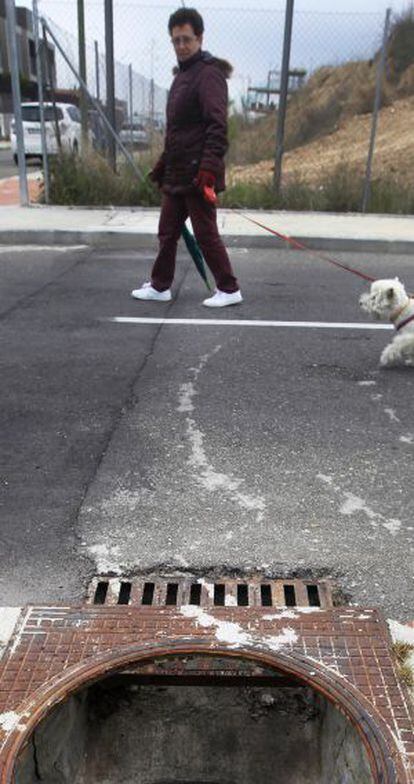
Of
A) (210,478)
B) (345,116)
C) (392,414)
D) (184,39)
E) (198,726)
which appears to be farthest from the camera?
(345,116)

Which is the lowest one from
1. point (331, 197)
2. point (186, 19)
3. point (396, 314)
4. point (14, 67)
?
point (396, 314)

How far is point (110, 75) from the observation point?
35.0 feet

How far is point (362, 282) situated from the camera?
6812 millimetres

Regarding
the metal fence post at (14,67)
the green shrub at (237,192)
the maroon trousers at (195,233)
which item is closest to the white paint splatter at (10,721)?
the maroon trousers at (195,233)

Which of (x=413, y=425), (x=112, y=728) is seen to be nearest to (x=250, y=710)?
(x=112, y=728)

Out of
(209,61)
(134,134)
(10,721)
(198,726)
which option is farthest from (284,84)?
(10,721)

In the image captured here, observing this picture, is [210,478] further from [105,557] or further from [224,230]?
[224,230]

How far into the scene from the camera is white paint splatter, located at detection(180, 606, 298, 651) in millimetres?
1995

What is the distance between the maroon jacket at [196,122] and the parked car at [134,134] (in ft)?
20.9

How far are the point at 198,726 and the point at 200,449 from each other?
4.60ft

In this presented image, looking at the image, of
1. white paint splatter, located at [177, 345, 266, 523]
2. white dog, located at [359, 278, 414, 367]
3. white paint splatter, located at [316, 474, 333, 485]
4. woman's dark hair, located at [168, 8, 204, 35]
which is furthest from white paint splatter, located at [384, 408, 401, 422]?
woman's dark hair, located at [168, 8, 204, 35]

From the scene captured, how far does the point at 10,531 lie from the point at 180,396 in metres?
1.53

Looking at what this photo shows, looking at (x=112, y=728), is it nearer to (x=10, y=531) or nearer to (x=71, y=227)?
(x=10, y=531)

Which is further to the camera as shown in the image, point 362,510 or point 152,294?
point 152,294
